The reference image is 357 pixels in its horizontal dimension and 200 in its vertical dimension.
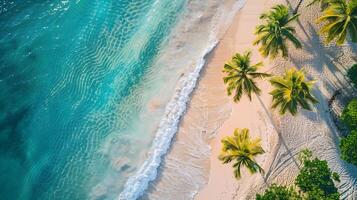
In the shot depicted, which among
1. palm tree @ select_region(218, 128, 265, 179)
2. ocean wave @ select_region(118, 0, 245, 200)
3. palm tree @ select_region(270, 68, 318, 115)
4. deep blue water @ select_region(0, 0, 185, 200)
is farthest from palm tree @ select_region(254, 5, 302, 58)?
deep blue water @ select_region(0, 0, 185, 200)

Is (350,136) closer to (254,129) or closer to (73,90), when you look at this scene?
(254,129)

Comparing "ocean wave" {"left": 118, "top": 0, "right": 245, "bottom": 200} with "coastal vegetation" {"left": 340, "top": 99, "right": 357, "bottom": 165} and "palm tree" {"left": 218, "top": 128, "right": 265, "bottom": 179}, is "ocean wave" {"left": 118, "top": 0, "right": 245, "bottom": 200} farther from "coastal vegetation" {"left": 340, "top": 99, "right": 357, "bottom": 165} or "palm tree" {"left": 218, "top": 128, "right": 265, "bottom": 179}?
"coastal vegetation" {"left": 340, "top": 99, "right": 357, "bottom": 165}

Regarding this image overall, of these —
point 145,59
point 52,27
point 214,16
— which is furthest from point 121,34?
point 214,16

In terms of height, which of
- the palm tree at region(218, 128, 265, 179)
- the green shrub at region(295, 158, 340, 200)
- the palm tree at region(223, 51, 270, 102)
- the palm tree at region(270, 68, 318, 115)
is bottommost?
the green shrub at region(295, 158, 340, 200)

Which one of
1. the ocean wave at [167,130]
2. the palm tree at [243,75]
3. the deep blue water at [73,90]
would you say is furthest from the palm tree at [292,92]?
the deep blue water at [73,90]

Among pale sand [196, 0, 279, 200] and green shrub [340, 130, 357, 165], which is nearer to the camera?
green shrub [340, 130, 357, 165]

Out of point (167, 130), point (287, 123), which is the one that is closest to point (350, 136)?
point (287, 123)
